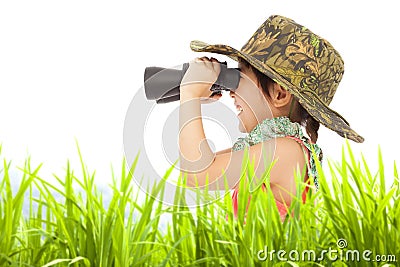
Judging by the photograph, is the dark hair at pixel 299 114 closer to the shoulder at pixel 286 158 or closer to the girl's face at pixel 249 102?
the girl's face at pixel 249 102

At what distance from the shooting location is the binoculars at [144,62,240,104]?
3.98 ft

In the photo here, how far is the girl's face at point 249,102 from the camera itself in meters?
1.31

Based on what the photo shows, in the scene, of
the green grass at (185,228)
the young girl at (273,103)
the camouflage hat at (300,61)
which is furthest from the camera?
the camouflage hat at (300,61)

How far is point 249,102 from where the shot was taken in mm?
1312

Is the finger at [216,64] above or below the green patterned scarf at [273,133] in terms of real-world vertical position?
above

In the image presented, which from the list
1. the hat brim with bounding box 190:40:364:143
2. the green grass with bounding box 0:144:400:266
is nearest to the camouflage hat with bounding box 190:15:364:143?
the hat brim with bounding box 190:40:364:143

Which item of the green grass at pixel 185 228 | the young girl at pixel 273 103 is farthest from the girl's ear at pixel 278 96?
the green grass at pixel 185 228

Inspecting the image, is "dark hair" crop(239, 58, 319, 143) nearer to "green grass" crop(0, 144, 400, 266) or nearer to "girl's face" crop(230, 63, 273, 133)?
"girl's face" crop(230, 63, 273, 133)

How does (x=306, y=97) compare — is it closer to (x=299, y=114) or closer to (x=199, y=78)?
(x=299, y=114)

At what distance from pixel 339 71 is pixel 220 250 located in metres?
0.64

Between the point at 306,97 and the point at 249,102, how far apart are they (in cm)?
11

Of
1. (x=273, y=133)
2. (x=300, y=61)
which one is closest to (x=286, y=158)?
(x=273, y=133)

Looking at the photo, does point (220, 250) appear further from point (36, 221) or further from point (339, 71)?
point (339, 71)

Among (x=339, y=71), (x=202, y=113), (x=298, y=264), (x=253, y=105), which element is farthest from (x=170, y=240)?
(x=339, y=71)
